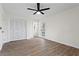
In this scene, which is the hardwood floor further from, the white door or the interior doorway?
the interior doorway

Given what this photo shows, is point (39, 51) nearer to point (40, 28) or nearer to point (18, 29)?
point (18, 29)

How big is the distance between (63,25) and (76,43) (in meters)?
1.00

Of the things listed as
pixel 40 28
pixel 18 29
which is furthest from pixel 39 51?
pixel 40 28

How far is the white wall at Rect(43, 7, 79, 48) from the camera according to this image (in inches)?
123

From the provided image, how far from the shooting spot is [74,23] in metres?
3.17

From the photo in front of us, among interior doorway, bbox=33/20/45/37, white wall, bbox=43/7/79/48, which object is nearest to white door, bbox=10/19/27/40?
interior doorway, bbox=33/20/45/37

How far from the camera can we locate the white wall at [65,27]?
10.3 feet

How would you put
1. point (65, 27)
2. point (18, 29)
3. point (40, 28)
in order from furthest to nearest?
1. point (40, 28)
2. point (18, 29)
3. point (65, 27)

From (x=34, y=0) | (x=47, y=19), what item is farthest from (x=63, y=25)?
(x=34, y=0)

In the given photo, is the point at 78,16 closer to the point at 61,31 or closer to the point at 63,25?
the point at 63,25

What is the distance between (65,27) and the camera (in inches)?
143

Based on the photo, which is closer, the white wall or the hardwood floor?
the hardwood floor

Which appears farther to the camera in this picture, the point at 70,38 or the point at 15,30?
the point at 15,30

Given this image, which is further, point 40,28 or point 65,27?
point 40,28
